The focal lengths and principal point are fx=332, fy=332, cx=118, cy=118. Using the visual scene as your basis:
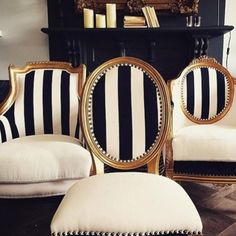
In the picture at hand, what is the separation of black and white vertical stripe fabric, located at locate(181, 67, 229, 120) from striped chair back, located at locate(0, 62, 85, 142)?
0.55 metres

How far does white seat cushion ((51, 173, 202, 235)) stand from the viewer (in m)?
0.82

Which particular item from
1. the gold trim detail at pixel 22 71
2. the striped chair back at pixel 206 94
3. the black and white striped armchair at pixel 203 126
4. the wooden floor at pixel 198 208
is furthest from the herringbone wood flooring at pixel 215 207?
the gold trim detail at pixel 22 71

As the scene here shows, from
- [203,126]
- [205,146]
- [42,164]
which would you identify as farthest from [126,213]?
[203,126]

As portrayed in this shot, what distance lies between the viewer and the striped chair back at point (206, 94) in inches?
67.3

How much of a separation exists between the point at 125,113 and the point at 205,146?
16.8 inches

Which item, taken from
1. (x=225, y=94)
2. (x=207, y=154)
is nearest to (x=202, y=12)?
(x=225, y=94)

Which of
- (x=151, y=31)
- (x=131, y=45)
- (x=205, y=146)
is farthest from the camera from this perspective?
(x=131, y=45)

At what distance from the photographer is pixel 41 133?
1631mm

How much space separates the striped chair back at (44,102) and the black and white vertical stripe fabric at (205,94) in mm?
551

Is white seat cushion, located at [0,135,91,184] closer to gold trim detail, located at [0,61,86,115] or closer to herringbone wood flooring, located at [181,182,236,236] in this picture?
gold trim detail, located at [0,61,86,115]

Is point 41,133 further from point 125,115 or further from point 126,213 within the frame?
point 126,213

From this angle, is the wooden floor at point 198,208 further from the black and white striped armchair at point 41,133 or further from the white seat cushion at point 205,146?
the white seat cushion at point 205,146

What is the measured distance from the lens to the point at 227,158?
4.48 feet

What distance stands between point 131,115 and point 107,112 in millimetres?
86
